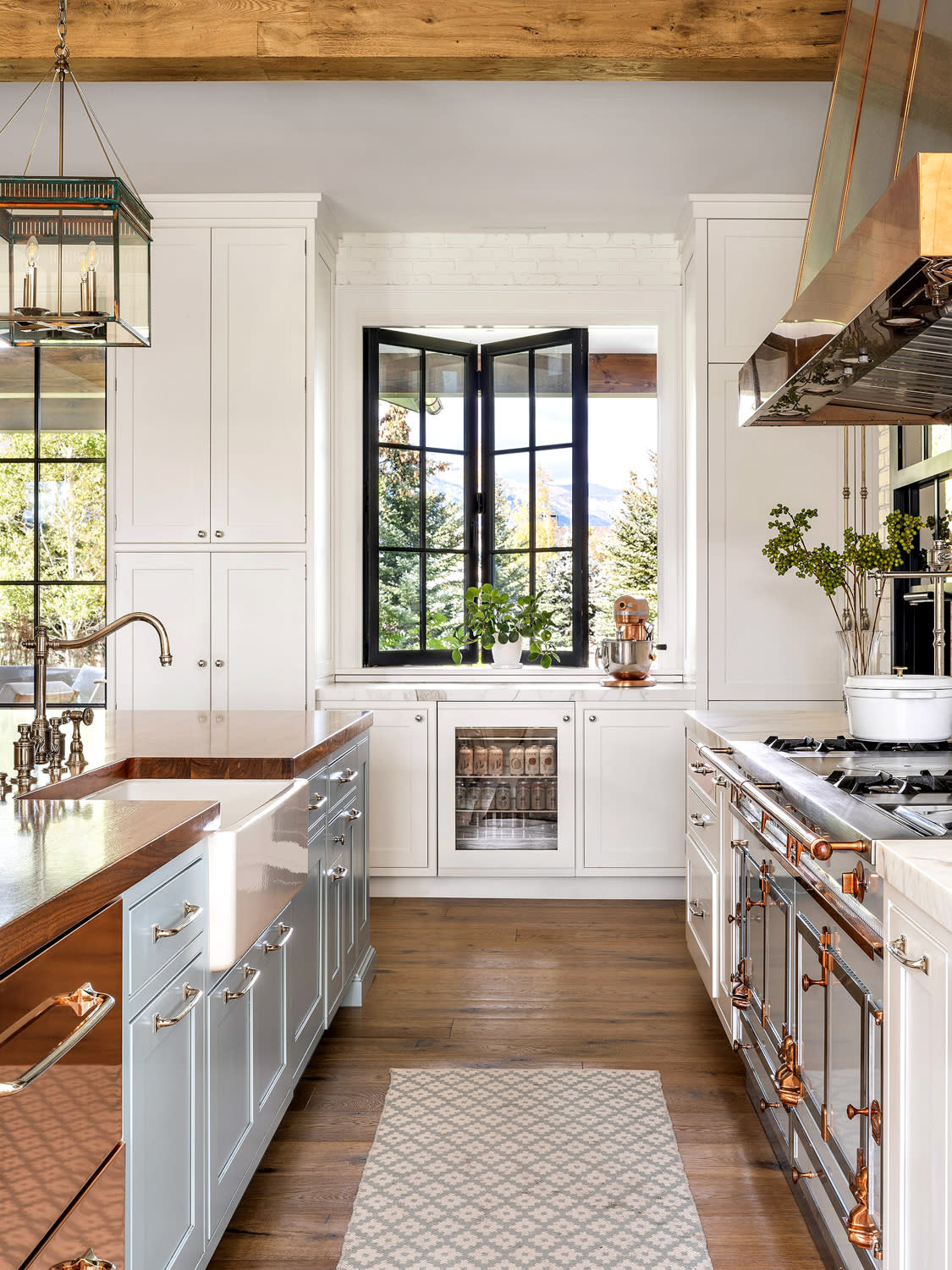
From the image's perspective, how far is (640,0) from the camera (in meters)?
2.81

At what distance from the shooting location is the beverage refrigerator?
417 centimetres

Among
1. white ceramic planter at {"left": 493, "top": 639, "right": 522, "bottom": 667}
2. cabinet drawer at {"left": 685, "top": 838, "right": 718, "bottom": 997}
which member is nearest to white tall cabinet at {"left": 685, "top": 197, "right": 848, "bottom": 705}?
white ceramic planter at {"left": 493, "top": 639, "right": 522, "bottom": 667}

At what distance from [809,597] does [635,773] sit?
1.02 m

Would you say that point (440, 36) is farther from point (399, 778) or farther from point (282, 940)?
point (399, 778)

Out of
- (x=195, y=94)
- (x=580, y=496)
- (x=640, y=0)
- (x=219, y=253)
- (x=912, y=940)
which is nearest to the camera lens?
(x=912, y=940)

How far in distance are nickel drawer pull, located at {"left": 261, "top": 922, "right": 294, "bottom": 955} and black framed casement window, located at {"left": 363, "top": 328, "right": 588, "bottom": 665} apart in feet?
8.24

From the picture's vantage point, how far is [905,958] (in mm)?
1248

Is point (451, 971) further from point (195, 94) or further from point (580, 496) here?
point (195, 94)

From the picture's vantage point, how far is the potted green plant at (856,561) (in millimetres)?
2943

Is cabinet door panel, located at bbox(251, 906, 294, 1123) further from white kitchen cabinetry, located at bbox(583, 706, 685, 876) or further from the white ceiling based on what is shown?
the white ceiling

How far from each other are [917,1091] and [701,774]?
1725 mm

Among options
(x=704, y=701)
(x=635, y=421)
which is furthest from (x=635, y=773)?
(x=635, y=421)

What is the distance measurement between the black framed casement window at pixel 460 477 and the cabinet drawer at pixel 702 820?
1538mm

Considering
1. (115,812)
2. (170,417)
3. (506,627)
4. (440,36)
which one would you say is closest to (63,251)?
(115,812)
